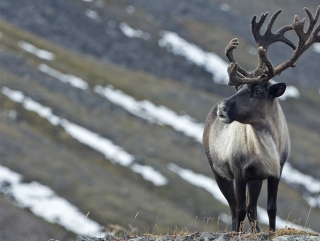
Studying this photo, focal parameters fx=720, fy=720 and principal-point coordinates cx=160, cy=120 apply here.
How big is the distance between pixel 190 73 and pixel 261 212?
35541 mm

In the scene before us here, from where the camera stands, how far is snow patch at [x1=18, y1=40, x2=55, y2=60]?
7194 centimetres

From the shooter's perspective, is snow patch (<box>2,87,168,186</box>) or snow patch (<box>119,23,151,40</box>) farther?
snow patch (<box>119,23,151,40</box>)

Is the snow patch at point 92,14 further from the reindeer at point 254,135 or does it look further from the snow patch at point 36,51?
the reindeer at point 254,135

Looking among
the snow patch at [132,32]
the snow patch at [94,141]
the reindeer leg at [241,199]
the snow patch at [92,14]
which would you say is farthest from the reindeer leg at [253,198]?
the snow patch at [92,14]

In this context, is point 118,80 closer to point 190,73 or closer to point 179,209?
point 190,73

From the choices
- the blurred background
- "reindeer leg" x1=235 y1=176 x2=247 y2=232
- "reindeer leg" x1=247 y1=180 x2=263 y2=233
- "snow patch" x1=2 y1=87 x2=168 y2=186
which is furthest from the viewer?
"snow patch" x1=2 y1=87 x2=168 y2=186

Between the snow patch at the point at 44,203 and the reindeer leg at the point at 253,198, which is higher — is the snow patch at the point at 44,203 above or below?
below

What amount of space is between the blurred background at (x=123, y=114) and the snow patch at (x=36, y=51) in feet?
0.87

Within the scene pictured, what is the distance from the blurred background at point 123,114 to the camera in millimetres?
44719

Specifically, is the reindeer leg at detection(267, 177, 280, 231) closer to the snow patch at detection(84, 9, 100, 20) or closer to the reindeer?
the reindeer

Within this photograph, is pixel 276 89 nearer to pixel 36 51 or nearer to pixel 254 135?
pixel 254 135

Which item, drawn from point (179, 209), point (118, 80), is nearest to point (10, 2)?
point (118, 80)

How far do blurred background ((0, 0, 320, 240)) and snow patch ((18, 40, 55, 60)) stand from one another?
264 millimetres

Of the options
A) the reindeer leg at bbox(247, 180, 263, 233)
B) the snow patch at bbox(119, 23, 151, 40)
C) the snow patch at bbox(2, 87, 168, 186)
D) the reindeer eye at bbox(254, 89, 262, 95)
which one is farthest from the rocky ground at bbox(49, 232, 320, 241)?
the snow patch at bbox(119, 23, 151, 40)
